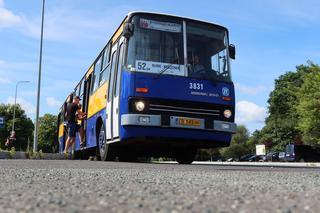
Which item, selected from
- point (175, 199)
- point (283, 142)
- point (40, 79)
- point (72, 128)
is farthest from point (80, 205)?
point (283, 142)

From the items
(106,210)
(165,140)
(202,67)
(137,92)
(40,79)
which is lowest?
(106,210)

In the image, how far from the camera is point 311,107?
44.1m

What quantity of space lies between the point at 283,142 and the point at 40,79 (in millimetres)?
49543

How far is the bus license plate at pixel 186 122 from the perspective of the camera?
11539mm

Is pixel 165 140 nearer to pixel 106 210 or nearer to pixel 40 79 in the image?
pixel 106 210

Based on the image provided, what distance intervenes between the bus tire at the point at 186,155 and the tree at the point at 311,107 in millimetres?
31817

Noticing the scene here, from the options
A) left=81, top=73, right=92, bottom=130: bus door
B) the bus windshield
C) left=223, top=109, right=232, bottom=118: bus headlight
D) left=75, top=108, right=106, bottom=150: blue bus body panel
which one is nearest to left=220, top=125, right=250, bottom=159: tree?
left=81, top=73, right=92, bottom=130: bus door

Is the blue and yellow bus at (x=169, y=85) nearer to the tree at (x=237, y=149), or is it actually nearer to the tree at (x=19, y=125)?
the tree at (x=19, y=125)

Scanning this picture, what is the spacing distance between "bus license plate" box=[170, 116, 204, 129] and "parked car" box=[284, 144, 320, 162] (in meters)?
39.5

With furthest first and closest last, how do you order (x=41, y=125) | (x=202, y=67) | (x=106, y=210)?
(x=41, y=125)
(x=202, y=67)
(x=106, y=210)

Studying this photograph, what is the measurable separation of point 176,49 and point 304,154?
132 ft

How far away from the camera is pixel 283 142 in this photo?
71312 millimetres

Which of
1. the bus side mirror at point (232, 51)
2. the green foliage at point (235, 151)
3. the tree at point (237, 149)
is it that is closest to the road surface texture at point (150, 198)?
the bus side mirror at point (232, 51)

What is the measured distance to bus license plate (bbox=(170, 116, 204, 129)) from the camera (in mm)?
11539
